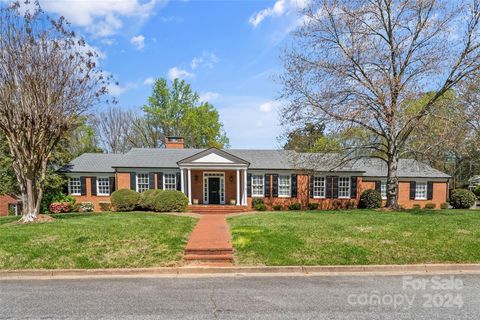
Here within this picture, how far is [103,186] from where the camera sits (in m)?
22.3

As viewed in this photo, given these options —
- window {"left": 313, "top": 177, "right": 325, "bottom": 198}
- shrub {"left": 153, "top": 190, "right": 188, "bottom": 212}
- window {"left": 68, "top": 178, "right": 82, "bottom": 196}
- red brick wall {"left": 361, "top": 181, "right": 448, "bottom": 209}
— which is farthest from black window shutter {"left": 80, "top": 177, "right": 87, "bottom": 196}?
red brick wall {"left": 361, "top": 181, "right": 448, "bottom": 209}

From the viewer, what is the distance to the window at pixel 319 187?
72.4ft

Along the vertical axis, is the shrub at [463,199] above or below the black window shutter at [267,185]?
below

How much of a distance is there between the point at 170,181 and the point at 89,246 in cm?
1343

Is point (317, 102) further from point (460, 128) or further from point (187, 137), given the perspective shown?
point (187, 137)

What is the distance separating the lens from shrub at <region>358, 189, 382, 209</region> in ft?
70.3

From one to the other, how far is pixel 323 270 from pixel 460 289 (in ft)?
9.20

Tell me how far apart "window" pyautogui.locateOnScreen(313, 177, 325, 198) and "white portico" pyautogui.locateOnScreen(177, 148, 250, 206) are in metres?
5.55

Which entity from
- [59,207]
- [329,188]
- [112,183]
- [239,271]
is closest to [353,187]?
[329,188]

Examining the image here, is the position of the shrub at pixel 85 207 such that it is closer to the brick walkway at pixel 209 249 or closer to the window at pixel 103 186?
the window at pixel 103 186

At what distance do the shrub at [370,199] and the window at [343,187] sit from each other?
3.70ft

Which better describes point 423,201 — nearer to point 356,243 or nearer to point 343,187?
point 343,187

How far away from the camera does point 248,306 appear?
5.19 m

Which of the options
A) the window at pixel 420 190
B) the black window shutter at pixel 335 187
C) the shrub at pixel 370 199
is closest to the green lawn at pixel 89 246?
the black window shutter at pixel 335 187
